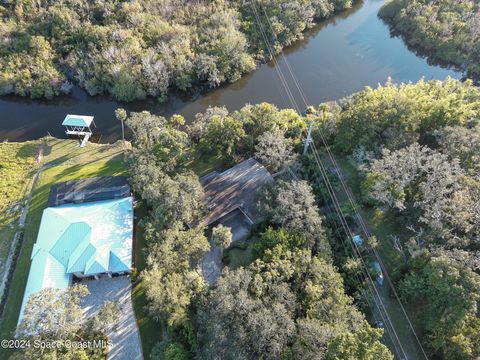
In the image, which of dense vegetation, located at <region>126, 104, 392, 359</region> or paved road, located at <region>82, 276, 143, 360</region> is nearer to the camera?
dense vegetation, located at <region>126, 104, 392, 359</region>

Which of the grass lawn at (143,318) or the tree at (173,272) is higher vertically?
the tree at (173,272)

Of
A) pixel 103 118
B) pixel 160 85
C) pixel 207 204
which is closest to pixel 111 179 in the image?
pixel 207 204

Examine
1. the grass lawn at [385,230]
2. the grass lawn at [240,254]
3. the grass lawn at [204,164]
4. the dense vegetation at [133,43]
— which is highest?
the dense vegetation at [133,43]

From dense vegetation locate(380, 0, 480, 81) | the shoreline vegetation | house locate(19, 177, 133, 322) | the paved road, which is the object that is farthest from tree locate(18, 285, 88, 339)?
dense vegetation locate(380, 0, 480, 81)

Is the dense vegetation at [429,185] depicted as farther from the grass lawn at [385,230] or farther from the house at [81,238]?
the house at [81,238]

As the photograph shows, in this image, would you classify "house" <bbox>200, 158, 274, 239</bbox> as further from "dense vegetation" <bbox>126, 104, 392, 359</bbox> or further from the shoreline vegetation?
the shoreline vegetation

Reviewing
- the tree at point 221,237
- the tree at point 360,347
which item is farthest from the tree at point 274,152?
the tree at point 360,347
